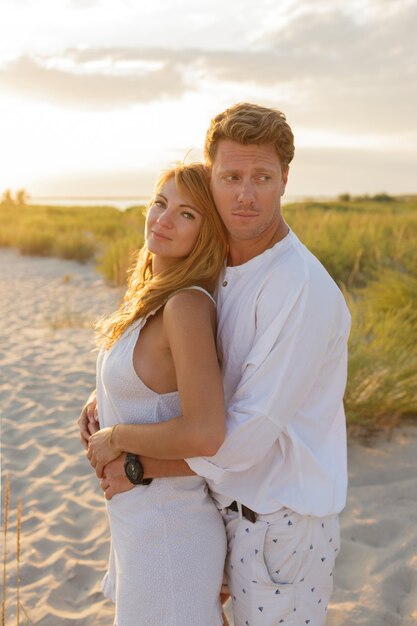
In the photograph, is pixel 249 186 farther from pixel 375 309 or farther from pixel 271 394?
pixel 375 309

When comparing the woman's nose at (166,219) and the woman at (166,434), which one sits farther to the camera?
the woman's nose at (166,219)

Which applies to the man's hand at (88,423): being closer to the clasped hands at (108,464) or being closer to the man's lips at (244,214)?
the clasped hands at (108,464)

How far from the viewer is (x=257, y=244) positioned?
2.02 metres

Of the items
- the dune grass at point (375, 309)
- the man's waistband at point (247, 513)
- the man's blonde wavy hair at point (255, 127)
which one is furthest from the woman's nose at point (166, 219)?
the dune grass at point (375, 309)

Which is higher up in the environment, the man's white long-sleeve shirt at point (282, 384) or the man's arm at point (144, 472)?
the man's white long-sleeve shirt at point (282, 384)

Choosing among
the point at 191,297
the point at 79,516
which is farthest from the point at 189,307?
the point at 79,516

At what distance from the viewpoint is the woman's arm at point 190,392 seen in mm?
1792

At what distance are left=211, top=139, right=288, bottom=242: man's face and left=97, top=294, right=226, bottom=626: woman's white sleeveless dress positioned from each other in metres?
0.45

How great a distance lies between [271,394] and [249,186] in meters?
0.64

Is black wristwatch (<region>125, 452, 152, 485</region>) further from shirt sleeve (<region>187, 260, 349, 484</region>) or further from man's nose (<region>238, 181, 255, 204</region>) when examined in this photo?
man's nose (<region>238, 181, 255, 204</region>)

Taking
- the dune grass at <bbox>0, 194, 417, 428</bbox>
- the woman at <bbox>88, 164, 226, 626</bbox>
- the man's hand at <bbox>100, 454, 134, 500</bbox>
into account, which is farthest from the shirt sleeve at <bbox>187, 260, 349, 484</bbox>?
the dune grass at <bbox>0, 194, 417, 428</bbox>

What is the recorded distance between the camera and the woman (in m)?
1.92

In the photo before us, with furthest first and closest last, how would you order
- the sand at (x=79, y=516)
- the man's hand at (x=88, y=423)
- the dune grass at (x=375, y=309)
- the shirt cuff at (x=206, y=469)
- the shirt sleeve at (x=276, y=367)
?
the dune grass at (x=375, y=309) → the sand at (x=79, y=516) → the man's hand at (x=88, y=423) → the shirt cuff at (x=206, y=469) → the shirt sleeve at (x=276, y=367)

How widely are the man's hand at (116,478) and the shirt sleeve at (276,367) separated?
1.08 ft
